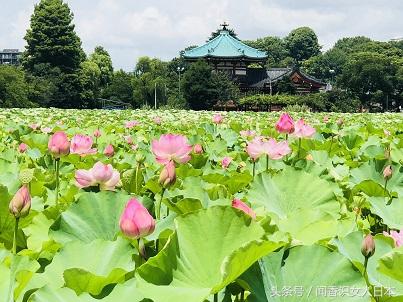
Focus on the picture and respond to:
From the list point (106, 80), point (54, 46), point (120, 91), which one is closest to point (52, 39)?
point (54, 46)

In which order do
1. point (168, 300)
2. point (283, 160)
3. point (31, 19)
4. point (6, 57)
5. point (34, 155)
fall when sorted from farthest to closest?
point (6, 57) → point (31, 19) → point (34, 155) → point (283, 160) → point (168, 300)

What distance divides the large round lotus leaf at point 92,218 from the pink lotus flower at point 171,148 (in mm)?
314

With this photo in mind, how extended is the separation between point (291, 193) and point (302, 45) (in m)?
70.7

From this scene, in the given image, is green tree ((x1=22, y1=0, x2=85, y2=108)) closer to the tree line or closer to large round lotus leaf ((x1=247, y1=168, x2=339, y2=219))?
the tree line

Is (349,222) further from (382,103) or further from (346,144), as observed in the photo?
(382,103)

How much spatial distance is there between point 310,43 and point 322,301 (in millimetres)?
71420

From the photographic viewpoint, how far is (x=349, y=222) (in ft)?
3.18

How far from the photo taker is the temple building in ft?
99.1

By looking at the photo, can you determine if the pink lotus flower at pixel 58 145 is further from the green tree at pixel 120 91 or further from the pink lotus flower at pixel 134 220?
the green tree at pixel 120 91

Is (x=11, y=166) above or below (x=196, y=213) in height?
below

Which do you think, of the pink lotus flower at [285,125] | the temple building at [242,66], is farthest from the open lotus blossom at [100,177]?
the temple building at [242,66]

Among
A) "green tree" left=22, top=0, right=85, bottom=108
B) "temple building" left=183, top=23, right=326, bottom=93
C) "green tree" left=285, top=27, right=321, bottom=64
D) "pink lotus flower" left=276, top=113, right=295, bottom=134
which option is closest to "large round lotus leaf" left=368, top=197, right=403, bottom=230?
"pink lotus flower" left=276, top=113, right=295, bottom=134

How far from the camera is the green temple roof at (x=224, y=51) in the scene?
30172mm

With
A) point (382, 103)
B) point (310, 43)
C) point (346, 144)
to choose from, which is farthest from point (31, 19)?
point (310, 43)
